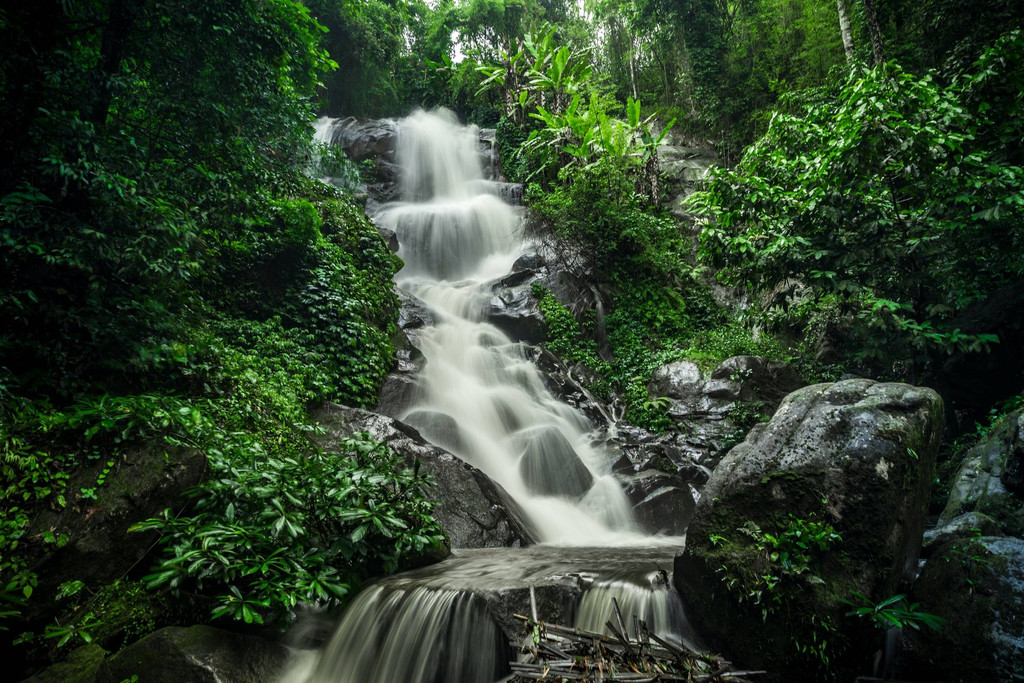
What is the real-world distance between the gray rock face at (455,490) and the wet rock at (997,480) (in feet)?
15.5

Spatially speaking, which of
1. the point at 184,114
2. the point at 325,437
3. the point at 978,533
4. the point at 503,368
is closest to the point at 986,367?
the point at 978,533

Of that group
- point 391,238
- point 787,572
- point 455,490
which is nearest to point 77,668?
point 455,490

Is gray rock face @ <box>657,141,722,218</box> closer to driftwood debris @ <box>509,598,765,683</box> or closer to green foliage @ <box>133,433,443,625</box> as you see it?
green foliage @ <box>133,433,443,625</box>

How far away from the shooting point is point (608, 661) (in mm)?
3004

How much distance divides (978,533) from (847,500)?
1.48 m

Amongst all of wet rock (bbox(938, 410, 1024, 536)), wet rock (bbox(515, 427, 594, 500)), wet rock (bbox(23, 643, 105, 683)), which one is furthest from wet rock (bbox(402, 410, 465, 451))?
wet rock (bbox(938, 410, 1024, 536))

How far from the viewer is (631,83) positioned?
22562mm

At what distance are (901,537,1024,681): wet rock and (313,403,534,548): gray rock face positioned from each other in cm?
400

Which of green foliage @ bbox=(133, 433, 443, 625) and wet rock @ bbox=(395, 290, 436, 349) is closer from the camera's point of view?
green foliage @ bbox=(133, 433, 443, 625)

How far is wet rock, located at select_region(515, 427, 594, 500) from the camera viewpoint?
313 inches

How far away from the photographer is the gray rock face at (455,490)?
6.15m

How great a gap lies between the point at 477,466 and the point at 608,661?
5128mm

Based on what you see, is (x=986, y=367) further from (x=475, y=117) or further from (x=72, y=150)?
(x=475, y=117)

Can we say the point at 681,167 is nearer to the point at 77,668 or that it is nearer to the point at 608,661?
the point at 608,661
